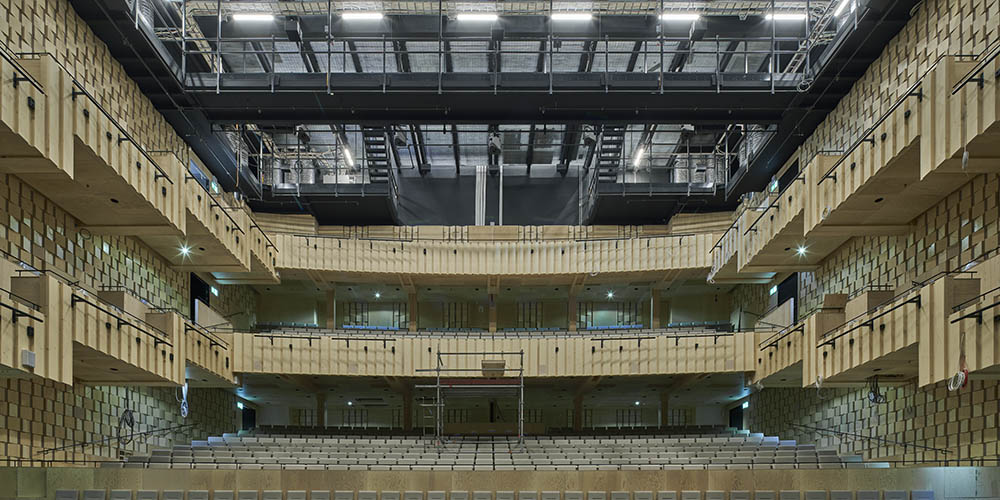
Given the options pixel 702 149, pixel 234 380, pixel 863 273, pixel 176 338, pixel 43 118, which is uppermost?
pixel 702 149

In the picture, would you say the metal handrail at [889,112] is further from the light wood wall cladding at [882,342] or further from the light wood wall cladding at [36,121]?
the light wood wall cladding at [36,121]

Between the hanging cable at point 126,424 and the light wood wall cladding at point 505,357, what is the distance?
3762 mm

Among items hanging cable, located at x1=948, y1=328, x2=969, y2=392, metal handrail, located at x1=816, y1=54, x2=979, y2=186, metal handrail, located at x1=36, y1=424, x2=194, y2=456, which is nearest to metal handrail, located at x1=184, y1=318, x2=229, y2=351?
metal handrail, located at x1=36, y1=424, x2=194, y2=456

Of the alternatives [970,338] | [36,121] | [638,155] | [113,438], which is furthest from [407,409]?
[970,338]

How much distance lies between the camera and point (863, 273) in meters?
19.8

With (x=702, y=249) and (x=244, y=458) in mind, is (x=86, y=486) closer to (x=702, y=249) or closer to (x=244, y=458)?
(x=244, y=458)

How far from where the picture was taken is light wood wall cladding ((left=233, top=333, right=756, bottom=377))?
24.7 m

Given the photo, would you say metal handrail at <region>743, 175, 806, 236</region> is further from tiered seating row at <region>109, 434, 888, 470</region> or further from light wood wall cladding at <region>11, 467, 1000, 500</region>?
light wood wall cladding at <region>11, 467, 1000, 500</region>

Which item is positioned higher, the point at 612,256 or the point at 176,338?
the point at 612,256

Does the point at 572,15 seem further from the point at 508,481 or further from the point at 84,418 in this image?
the point at 84,418

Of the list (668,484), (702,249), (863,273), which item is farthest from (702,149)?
(668,484)

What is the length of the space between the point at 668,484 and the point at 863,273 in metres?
6.41

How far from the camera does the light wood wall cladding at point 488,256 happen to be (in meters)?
27.4

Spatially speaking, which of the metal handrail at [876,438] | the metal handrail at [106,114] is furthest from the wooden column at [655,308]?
the metal handrail at [106,114]
